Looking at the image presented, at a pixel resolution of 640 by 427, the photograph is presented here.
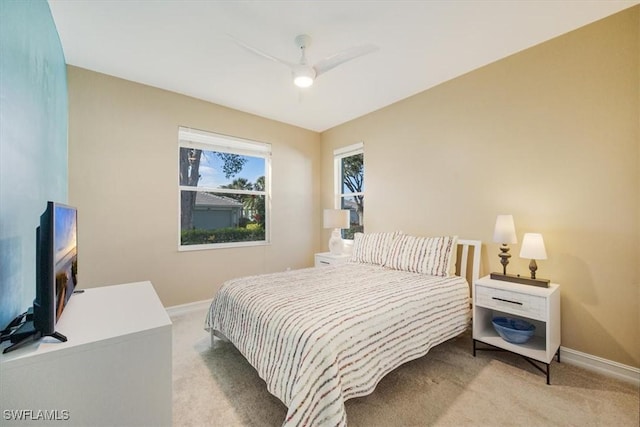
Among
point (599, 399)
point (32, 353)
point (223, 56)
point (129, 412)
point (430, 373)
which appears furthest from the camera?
point (223, 56)

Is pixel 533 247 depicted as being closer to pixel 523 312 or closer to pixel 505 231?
pixel 505 231

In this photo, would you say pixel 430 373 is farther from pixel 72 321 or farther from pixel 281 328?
pixel 72 321

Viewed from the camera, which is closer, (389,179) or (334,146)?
(389,179)

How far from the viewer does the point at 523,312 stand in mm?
2062


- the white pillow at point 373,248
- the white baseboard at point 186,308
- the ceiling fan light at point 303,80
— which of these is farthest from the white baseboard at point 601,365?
the white baseboard at point 186,308

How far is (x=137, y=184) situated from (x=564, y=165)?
14.0ft

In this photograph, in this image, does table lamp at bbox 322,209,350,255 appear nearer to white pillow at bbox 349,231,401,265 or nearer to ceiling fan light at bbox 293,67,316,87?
white pillow at bbox 349,231,401,265

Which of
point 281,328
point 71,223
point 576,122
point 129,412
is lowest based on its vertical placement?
point 129,412

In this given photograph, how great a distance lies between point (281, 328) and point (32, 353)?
104 centimetres

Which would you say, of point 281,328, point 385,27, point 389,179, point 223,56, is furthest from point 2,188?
point 389,179

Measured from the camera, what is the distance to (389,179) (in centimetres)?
367

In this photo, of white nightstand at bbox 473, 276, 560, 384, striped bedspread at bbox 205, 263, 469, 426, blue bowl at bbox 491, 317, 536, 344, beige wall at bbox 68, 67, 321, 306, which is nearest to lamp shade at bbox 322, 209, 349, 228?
beige wall at bbox 68, 67, 321, 306

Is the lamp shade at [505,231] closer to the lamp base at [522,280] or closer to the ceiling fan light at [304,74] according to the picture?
the lamp base at [522,280]

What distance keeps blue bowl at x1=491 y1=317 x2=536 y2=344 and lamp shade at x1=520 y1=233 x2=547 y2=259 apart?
0.60 metres
